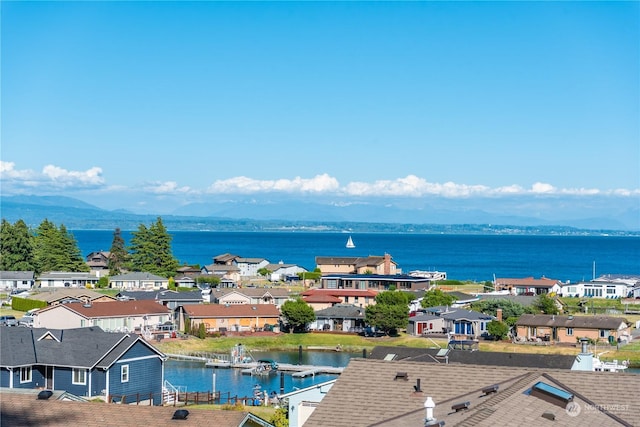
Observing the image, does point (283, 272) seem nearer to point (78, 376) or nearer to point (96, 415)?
point (78, 376)

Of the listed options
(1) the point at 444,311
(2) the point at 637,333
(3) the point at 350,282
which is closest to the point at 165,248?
(3) the point at 350,282

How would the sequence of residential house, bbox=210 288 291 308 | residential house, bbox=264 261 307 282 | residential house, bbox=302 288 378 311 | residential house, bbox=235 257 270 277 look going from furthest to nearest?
residential house, bbox=235 257 270 277 < residential house, bbox=264 261 307 282 < residential house, bbox=210 288 291 308 < residential house, bbox=302 288 378 311

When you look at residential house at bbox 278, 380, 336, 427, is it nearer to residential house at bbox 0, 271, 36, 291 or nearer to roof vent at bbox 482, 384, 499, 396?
roof vent at bbox 482, 384, 499, 396

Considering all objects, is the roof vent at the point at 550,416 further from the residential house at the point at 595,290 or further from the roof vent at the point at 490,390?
the residential house at the point at 595,290

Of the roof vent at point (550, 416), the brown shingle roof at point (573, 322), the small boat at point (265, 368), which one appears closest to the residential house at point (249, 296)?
the small boat at point (265, 368)

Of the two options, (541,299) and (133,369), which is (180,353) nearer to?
(133,369)

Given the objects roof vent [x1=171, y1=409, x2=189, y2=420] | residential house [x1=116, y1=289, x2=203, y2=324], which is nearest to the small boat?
residential house [x1=116, y1=289, x2=203, y2=324]
